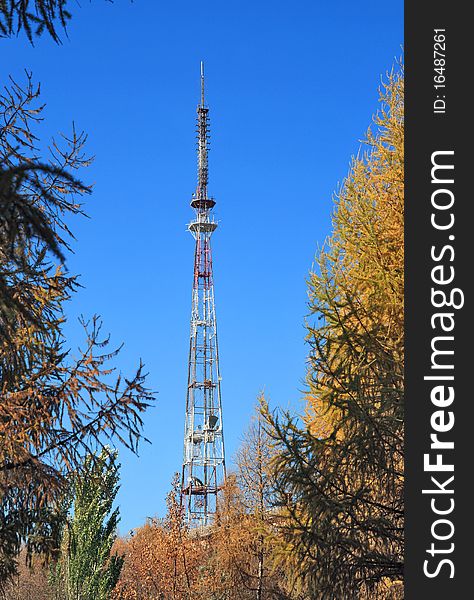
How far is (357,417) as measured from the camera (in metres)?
10.2

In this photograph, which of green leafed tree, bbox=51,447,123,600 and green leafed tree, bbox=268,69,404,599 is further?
green leafed tree, bbox=51,447,123,600

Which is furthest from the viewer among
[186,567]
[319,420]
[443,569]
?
[186,567]

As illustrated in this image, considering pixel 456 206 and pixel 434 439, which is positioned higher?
pixel 456 206

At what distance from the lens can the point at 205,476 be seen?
130 feet

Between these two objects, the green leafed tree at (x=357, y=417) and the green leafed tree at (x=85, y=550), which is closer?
the green leafed tree at (x=357, y=417)

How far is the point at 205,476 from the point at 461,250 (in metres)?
32.5

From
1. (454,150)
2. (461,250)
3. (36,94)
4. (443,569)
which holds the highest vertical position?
(36,94)

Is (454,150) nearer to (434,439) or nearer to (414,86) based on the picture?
(414,86)

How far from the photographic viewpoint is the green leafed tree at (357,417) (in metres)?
10.2

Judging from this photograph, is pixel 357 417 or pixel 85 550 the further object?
pixel 85 550

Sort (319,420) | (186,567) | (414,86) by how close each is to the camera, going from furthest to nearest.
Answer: (186,567), (319,420), (414,86)

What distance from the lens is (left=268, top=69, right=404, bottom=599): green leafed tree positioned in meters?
10.2

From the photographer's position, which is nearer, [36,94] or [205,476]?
[36,94]

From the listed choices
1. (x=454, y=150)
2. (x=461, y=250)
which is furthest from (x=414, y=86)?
(x=461, y=250)
